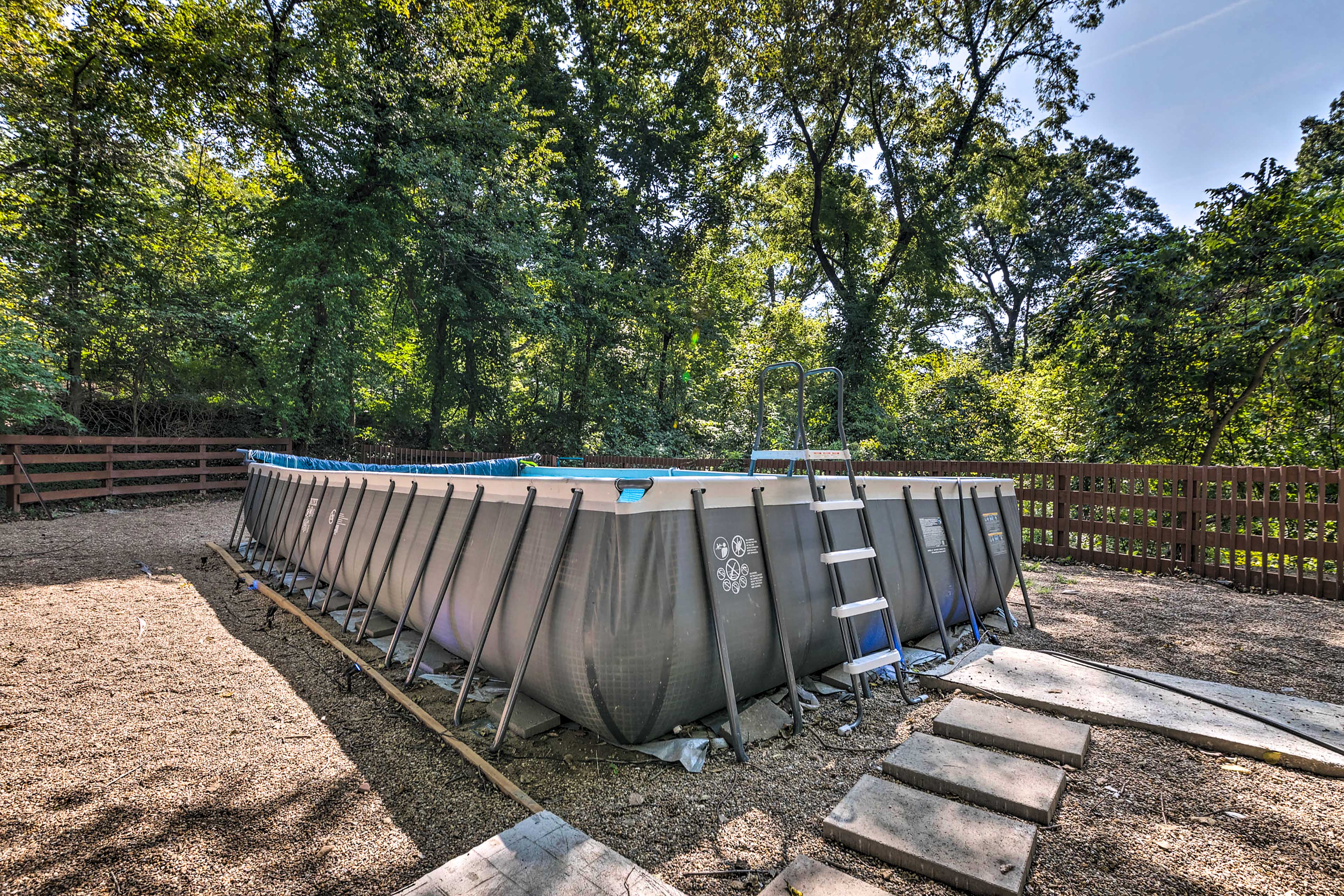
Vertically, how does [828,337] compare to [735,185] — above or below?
below

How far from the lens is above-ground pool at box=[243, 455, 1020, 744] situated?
215 cm

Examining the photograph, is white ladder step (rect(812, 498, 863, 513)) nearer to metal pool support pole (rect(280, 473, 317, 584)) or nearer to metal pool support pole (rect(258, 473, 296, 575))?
metal pool support pole (rect(280, 473, 317, 584))

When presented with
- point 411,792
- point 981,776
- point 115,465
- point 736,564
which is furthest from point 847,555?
point 115,465

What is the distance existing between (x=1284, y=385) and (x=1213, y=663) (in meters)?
5.74

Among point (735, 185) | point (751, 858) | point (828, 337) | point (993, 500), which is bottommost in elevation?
point (751, 858)

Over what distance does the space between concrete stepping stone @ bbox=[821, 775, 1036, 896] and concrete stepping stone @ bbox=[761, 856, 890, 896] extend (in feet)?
0.59

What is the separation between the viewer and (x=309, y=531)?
5.18 m

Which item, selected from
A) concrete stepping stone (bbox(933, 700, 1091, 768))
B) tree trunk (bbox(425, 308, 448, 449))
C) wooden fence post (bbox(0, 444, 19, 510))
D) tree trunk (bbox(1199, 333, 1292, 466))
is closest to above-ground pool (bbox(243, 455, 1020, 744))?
concrete stepping stone (bbox(933, 700, 1091, 768))

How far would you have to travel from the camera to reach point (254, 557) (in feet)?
20.9

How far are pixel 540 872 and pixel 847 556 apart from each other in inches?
72.8

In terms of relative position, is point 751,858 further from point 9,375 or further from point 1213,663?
point 9,375

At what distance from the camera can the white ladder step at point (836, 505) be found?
2.74 meters

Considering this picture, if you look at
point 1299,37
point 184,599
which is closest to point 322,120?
point 184,599

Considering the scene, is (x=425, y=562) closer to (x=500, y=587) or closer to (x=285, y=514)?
(x=500, y=587)
